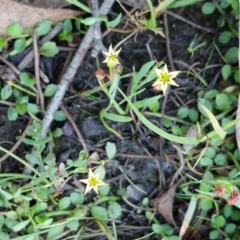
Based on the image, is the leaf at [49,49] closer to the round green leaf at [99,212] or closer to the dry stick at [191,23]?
the dry stick at [191,23]

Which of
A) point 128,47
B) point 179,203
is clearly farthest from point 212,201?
point 128,47

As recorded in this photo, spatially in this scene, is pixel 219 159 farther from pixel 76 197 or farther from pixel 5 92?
pixel 5 92

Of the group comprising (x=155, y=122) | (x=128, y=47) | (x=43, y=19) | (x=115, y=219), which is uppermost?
(x=43, y=19)

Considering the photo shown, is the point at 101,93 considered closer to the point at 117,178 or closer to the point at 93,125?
the point at 93,125

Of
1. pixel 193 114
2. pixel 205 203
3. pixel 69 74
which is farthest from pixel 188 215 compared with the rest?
pixel 69 74

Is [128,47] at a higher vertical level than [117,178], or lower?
higher

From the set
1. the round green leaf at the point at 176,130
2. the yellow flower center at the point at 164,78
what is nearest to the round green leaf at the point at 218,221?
the round green leaf at the point at 176,130

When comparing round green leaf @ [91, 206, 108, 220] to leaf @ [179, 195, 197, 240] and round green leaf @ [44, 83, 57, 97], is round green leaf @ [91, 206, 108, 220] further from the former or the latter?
round green leaf @ [44, 83, 57, 97]
